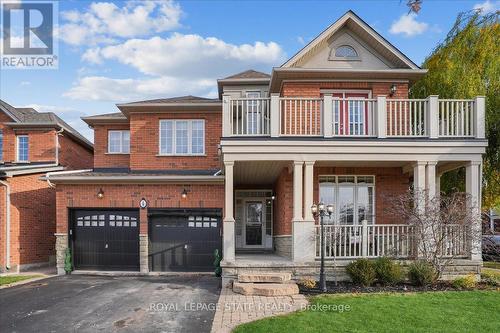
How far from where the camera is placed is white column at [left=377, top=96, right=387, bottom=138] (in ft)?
35.2

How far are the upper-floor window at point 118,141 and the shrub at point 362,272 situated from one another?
10.6m

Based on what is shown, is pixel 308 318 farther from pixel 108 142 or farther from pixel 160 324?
pixel 108 142

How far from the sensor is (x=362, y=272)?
375 inches

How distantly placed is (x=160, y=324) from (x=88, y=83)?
16718 millimetres

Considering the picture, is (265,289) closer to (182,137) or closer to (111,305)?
(111,305)

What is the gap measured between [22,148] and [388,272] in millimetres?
15954

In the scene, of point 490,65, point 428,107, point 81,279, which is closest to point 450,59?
point 490,65

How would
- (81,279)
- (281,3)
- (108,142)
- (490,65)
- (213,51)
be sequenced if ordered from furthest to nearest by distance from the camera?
1. (213,51)
2. (108,142)
3. (490,65)
4. (81,279)
5. (281,3)

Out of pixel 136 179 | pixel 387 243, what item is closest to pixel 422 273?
pixel 387 243

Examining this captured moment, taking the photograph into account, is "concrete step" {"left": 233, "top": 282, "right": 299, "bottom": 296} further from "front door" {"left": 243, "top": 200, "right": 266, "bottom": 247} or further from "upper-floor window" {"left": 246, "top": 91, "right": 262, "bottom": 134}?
"front door" {"left": 243, "top": 200, "right": 266, "bottom": 247}

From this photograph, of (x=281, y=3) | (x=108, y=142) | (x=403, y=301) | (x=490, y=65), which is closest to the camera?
(x=403, y=301)

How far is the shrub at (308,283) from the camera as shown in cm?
960

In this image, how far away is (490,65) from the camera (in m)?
13.8

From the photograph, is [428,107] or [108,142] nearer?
[428,107]
